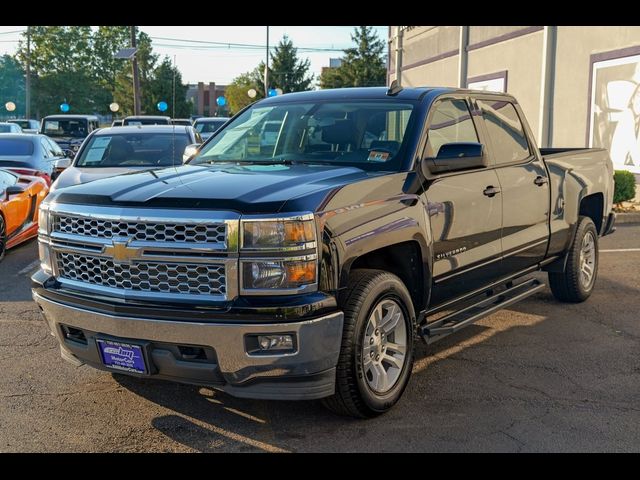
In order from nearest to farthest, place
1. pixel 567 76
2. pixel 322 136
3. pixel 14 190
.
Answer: pixel 322 136 → pixel 14 190 → pixel 567 76

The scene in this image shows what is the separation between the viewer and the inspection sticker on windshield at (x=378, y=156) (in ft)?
15.6

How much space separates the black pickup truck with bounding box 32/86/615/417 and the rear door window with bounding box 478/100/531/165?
2.9 inches

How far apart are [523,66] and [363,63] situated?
4300 centimetres

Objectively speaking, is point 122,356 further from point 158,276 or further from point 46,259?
point 46,259

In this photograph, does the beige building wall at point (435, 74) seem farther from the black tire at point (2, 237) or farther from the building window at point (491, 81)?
the black tire at point (2, 237)

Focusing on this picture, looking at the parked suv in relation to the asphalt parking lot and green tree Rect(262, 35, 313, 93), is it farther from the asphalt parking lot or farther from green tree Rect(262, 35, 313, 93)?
green tree Rect(262, 35, 313, 93)

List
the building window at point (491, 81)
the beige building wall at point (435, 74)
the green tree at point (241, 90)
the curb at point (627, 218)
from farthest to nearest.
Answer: the green tree at point (241, 90), the beige building wall at point (435, 74), the building window at point (491, 81), the curb at point (627, 218)

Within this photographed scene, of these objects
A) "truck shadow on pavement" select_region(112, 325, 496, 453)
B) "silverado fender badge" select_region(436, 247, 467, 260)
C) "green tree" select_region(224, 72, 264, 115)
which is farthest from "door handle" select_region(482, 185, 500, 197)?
"green tree" select_region(224, 72, 264, 115)

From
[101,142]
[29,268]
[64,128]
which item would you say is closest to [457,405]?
[29,268]

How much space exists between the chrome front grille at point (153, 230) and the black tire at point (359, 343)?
788 millimetres

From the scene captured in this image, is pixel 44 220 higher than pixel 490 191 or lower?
lower

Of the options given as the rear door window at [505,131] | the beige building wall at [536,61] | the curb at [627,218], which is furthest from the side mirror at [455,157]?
the beige building wall at [536,61]

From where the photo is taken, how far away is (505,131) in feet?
Answer: 19.7
